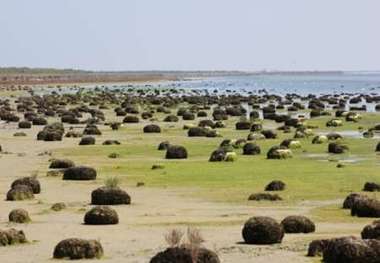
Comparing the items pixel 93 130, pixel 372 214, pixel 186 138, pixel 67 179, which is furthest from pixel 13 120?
pixel 372 214

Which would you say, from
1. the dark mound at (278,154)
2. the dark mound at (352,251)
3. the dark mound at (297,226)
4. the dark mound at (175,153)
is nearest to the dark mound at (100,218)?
the dark mound at (297,226)

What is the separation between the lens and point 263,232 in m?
20.6

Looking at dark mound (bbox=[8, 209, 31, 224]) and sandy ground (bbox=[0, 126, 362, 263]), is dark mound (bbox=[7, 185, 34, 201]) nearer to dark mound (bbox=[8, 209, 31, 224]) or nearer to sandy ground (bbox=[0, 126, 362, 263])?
sandy ground (bbox=[0, 126, 362, 263])

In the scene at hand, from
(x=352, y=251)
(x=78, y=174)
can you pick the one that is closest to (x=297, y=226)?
(x=352, y=251)

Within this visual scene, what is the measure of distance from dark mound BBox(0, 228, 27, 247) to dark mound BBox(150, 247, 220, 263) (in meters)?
5.14

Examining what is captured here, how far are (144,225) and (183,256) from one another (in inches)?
304

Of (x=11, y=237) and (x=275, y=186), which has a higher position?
(x=11, y=237)

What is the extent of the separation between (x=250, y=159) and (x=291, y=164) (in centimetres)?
289

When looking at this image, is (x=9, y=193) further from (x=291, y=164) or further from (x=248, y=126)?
(x=248, y=126)

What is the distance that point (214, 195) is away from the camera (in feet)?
100

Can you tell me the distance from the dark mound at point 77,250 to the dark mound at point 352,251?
454cm

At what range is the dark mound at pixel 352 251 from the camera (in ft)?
56.2

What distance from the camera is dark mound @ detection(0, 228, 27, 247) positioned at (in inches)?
810

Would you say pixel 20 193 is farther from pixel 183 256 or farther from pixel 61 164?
pixel 183 256
